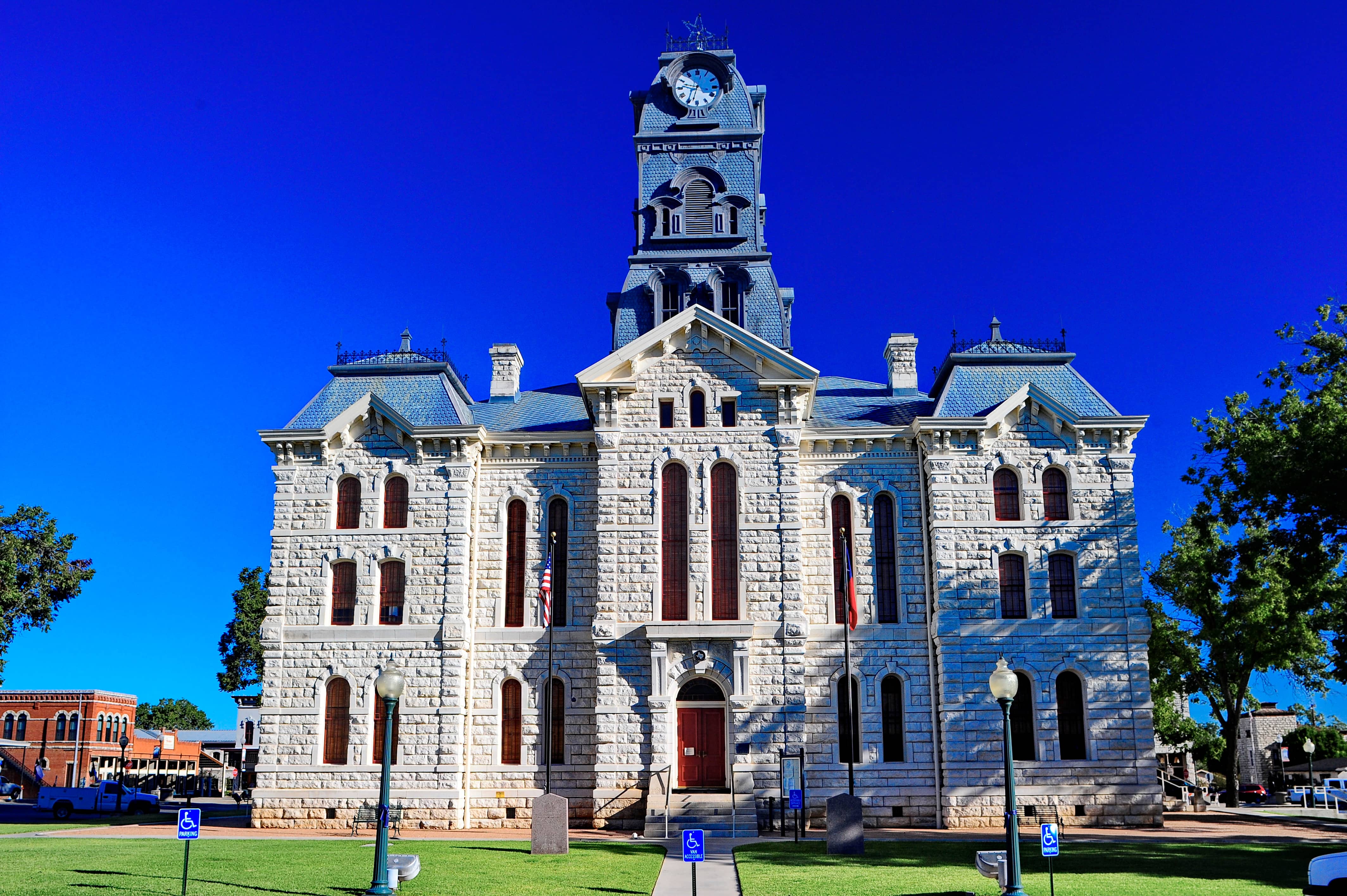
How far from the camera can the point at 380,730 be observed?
108ft

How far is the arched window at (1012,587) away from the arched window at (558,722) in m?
13.5

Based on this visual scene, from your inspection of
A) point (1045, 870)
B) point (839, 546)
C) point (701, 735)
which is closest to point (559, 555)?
point (701, 735)

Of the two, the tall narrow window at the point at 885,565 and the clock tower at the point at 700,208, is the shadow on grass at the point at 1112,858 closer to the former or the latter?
the tall narrow window at the point at 885,565

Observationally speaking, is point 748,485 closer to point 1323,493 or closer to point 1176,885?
point 1323,493

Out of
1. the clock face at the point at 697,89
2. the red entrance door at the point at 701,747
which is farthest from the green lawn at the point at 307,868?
the clock face at the point at 697,89

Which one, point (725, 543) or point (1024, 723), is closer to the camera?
point (1024, 723)

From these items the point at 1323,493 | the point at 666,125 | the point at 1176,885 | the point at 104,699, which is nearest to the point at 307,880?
the point at 1176,885

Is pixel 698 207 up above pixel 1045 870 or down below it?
above

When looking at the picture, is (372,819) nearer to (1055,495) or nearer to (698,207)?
(1055,495)

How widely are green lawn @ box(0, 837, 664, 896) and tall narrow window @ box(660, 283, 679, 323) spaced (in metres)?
19.3

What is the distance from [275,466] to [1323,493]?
29.0 metres

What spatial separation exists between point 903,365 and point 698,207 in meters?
9.83

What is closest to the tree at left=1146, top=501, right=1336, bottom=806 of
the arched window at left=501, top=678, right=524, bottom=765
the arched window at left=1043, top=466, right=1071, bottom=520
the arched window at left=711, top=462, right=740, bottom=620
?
the arched window at left=1043, top=466, right=1071, bottom=520

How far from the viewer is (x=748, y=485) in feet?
108
